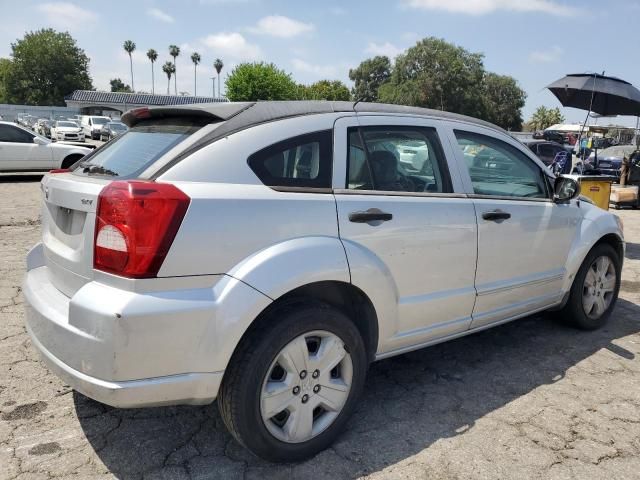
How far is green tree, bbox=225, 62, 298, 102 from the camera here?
49344 millimetres

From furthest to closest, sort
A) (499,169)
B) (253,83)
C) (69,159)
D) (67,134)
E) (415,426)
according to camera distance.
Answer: (253,83)
(67,134)
(69,159)
(499,169)
(415,426)

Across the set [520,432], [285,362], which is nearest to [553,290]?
[520,432]

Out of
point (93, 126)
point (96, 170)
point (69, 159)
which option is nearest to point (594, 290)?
point (96, 170)

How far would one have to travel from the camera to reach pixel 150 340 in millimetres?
2047

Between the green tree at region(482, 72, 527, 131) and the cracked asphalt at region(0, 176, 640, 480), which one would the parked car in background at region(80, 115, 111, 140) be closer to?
the cracked asphalt at region(0, 176, 640, 480)

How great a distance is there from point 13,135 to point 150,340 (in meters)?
14.4

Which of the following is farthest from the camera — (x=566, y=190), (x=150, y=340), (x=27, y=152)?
(x=27, y=152)

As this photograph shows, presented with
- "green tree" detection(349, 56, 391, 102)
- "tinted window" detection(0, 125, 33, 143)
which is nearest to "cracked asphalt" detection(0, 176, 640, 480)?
"tinted window" detection(0, 125, 33, 143)

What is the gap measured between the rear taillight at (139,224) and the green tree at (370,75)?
102461 mm

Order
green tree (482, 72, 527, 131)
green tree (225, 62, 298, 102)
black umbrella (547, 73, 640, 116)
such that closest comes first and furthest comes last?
black umbrella (547, 73, 640, 116), green tree (225, 62, 298, 102), green tree (482, 72, 527, 131)

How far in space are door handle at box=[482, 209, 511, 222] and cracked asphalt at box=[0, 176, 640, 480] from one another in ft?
3.57

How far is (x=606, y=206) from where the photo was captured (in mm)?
8398

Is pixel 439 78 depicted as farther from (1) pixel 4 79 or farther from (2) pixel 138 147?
(2) pixel 138 147

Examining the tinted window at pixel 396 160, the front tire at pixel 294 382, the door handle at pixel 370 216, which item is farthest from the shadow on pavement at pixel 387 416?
the tinted window at pixel 396 160
